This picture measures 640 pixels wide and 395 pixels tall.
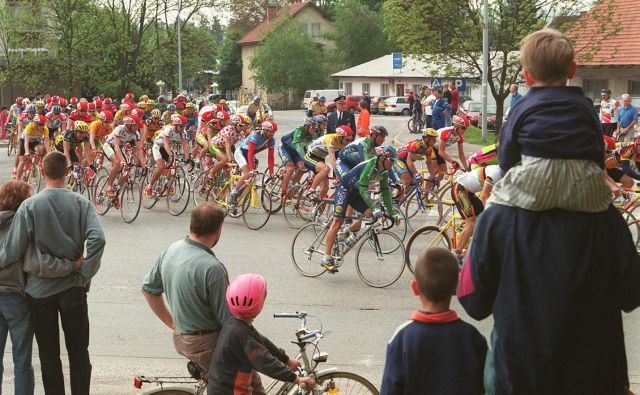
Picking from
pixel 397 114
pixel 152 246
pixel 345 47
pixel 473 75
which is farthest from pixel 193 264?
pixel 345 47

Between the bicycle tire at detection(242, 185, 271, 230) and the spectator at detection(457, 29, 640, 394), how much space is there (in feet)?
39.2

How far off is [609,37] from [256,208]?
21.1 meters

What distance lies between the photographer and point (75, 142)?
16422 millimetres

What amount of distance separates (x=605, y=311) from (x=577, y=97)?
2.35 feet

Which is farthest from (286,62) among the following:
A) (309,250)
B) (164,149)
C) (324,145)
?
(309,250)

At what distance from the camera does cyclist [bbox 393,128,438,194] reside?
1462 centimetres

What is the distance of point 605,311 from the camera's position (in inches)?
116

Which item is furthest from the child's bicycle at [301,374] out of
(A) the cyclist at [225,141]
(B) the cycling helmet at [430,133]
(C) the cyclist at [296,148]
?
(A) the cyclist at [225,141]

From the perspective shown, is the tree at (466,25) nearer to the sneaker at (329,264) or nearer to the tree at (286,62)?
the sneaker at (329,264)

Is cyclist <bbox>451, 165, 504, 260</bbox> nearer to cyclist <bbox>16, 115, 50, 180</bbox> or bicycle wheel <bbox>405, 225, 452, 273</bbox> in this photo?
bicycle wheel <bbox>405, 225, 452, 273</bbox>

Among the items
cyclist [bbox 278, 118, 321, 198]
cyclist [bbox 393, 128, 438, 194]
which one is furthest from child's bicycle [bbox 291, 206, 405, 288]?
cyclist [bbox 278, 118, 321, 198]

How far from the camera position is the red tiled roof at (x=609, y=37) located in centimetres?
3162

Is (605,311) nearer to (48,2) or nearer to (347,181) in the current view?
(347,181)

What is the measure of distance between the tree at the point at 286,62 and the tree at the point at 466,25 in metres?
46.6
